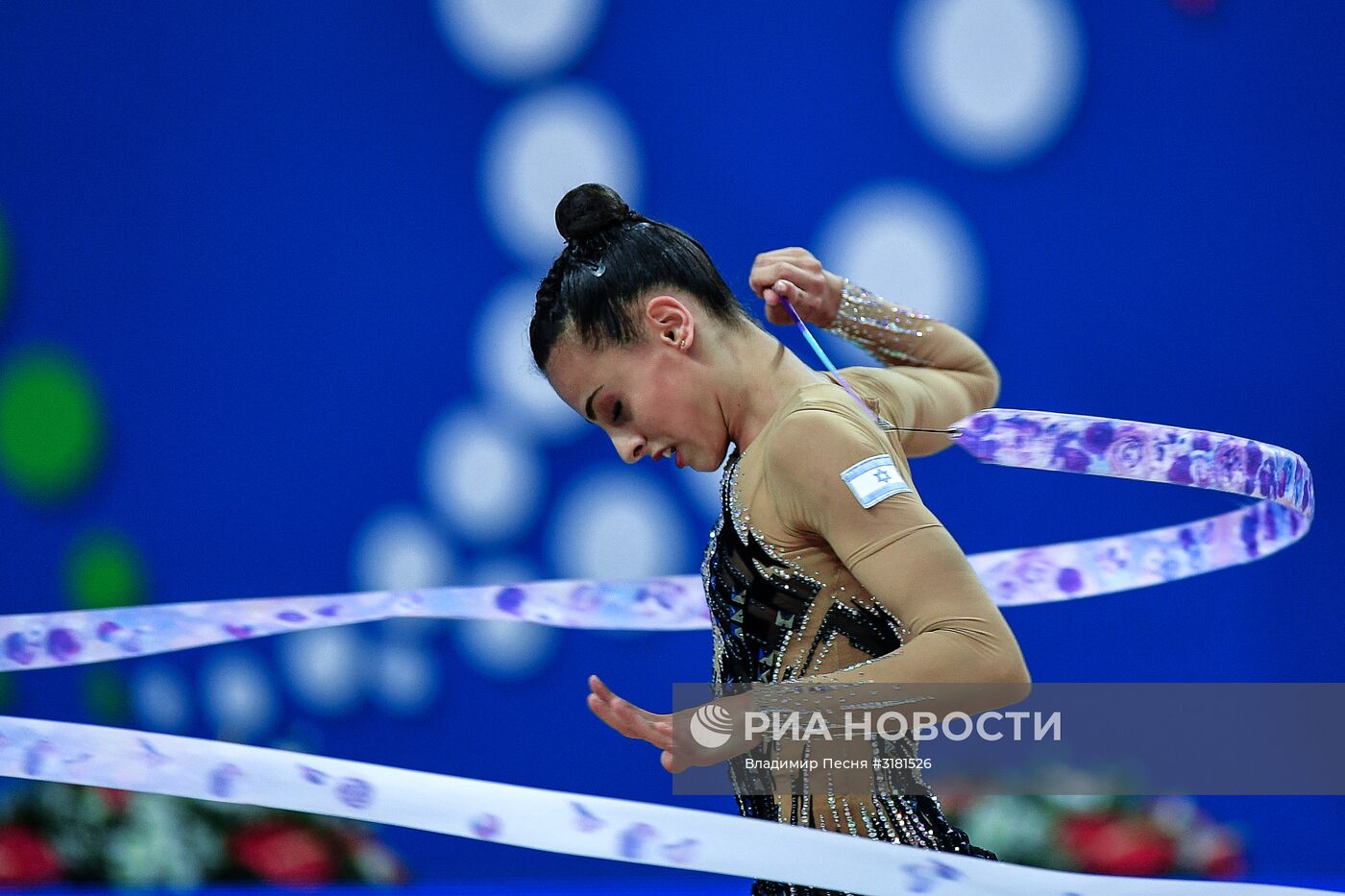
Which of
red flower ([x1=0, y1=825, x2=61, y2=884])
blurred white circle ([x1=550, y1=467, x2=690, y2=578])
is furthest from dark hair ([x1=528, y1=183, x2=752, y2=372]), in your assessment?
red flower ([x1=0, y1=825, x2=61, y2=884])

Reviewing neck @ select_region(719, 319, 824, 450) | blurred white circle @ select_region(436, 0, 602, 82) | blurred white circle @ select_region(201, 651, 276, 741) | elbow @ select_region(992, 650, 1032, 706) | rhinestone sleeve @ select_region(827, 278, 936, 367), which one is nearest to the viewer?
elbow @ select_region(992, 650, 1032, 706)

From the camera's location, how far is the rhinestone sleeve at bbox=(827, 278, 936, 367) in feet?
5.67

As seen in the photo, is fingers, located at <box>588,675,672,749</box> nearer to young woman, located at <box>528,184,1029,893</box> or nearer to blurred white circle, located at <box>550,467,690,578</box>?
young woman, located at <box>528,184,1029,893</box>

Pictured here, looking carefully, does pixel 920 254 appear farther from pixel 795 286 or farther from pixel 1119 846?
pixel 795 286

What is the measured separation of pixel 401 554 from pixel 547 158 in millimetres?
1254

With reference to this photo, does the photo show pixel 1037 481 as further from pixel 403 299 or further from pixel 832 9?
pixel 403 299

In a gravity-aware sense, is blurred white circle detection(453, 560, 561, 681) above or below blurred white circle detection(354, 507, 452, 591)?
below

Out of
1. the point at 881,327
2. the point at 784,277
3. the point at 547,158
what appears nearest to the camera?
the point at 784,277

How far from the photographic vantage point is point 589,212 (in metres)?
1.52

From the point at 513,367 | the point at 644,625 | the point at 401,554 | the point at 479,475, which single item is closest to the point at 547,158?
the point at 513,367

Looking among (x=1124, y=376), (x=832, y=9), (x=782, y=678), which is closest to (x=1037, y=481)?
(x=1124, y=376)

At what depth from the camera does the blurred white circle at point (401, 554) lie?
12.2 ft

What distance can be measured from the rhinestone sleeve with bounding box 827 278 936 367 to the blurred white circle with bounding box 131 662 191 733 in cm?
281

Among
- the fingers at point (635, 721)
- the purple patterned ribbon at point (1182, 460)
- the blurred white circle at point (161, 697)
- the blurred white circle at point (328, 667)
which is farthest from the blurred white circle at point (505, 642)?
the fingers at point (635, 721)
